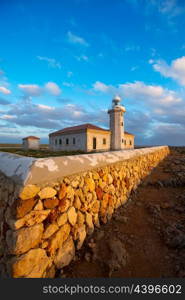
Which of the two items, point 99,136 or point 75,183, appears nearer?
point 75,183

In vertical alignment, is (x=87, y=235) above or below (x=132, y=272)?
above

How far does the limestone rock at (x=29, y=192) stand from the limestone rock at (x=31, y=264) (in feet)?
1.89

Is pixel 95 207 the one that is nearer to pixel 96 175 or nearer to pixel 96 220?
pixel 96 220

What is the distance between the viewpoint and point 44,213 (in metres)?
1.61

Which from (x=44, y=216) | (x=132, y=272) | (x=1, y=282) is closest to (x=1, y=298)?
(x=1, y=282)

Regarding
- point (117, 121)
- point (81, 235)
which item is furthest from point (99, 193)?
point (117, 121)

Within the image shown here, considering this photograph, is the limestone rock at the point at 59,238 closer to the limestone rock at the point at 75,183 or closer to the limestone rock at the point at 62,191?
the limestone rock at the point at 62,191

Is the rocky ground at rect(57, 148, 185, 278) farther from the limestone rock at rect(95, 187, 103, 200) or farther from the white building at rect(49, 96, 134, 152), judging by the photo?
the white building at rect(49, 96, 134, 152)

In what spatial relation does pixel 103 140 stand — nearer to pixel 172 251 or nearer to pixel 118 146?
pixel 118 146

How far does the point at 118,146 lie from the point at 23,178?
2522cm

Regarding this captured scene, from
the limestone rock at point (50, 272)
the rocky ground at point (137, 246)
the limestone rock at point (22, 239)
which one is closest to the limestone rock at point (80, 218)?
the rocky ground at point (137, 246)

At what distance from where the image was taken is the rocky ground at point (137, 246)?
5.89 feet

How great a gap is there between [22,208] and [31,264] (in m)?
0.60

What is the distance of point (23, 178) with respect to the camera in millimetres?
1539
